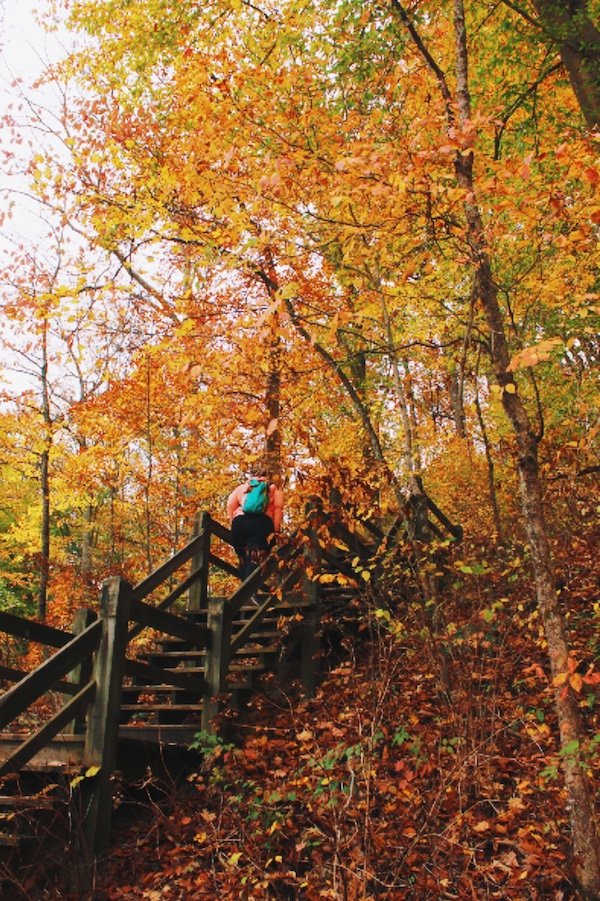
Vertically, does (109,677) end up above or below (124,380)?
below

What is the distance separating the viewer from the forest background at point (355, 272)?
5.42 metres

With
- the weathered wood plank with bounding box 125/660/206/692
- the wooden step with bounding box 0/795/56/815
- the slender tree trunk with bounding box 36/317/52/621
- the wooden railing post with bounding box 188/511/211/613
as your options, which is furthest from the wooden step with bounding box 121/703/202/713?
the slender tree trunk with bounding box 36/317/52/621

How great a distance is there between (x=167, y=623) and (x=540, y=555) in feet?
11.7

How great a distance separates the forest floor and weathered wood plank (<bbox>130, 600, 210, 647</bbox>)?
1026mm

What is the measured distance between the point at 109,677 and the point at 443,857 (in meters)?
3.06

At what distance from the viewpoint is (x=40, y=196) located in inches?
527

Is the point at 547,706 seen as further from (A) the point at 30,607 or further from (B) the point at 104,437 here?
(A) the point at 30,607

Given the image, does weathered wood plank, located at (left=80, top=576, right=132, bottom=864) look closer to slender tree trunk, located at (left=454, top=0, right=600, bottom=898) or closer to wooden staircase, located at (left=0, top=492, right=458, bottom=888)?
wooden staircase, located at (left=0, top=492, right=458, bottom=888)

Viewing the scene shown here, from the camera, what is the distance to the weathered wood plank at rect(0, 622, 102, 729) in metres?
5.18

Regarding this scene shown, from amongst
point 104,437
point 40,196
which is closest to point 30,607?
point 104,437

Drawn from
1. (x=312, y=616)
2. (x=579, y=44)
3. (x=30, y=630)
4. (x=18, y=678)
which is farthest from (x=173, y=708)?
(x=579, y=44)

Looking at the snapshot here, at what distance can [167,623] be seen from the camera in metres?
6.47

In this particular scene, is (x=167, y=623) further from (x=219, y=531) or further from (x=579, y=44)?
(x=579, y=44)

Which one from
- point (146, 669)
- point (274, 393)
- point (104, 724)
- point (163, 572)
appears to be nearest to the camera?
point (104, 724)
